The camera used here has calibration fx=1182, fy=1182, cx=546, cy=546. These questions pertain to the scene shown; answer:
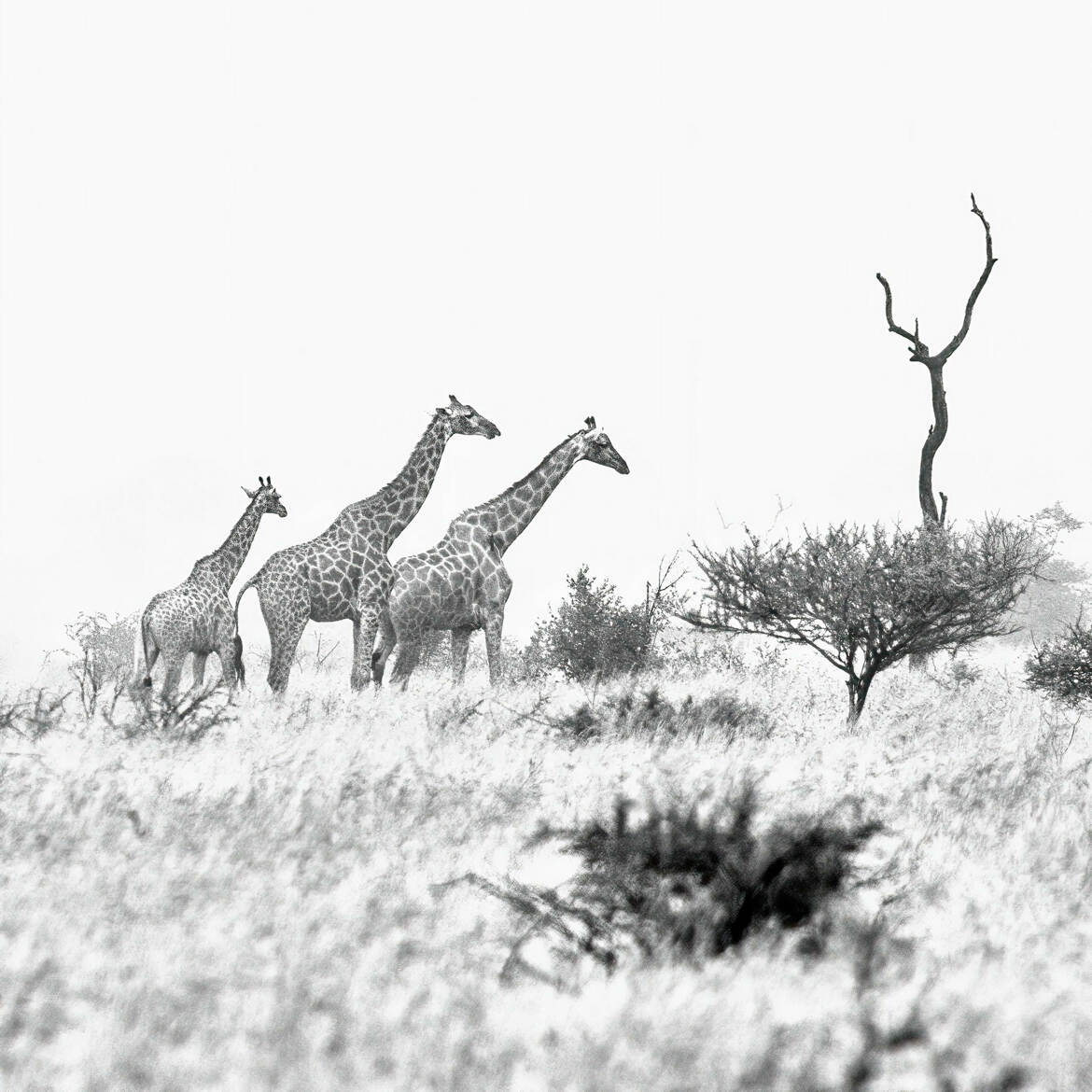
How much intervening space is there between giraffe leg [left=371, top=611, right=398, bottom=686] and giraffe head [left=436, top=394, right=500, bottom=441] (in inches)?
116

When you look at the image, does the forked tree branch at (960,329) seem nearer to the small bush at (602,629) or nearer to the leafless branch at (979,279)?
the leafless branch at (979,279)

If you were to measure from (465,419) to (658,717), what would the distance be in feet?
18.6

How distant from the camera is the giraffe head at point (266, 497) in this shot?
16.3 m

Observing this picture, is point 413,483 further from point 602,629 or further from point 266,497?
point 602,629

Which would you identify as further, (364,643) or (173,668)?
(364,643)

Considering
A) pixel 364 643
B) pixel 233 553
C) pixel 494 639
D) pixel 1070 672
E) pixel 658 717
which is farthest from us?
pixel 1070 672

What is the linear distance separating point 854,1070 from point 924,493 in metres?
17.0

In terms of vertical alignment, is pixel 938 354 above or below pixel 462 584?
above

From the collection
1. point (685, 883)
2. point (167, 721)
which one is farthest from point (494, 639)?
point (685, 883)

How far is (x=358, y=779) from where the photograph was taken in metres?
8.87

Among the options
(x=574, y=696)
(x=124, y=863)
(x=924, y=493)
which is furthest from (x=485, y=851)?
(x=924, y=493)

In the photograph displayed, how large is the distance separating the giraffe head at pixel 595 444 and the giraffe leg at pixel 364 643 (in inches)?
158

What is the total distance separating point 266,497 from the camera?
16391 millimetres

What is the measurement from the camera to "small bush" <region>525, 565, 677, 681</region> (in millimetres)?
21078
